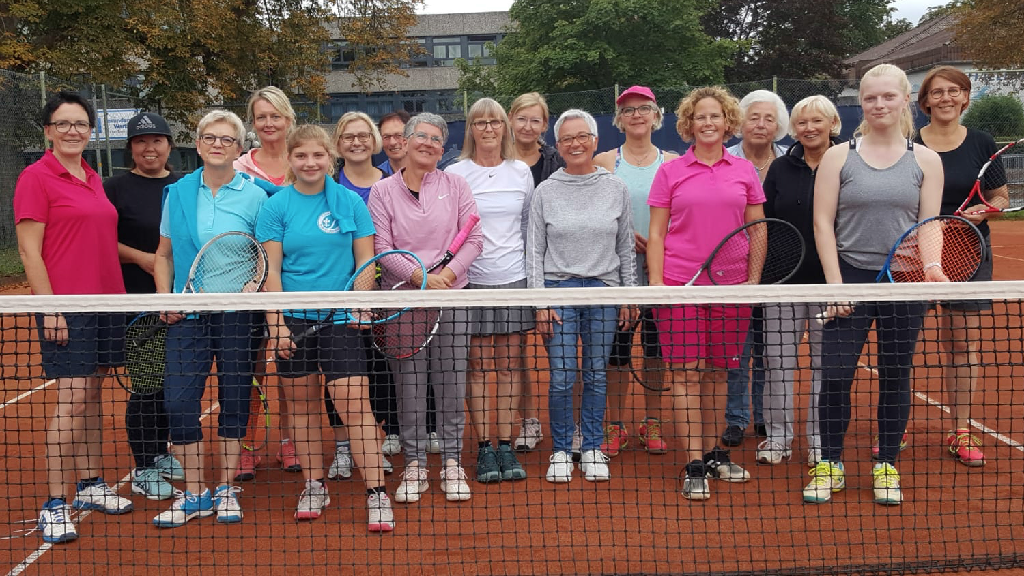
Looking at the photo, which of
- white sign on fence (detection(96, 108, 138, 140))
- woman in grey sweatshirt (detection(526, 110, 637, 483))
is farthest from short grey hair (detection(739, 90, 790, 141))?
white sign on fence (detection(96, 108, 138, 140))

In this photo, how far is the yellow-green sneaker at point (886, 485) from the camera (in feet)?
11.8

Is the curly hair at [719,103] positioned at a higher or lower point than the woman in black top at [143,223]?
higher

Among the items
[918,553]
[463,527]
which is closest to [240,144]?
[463,527]

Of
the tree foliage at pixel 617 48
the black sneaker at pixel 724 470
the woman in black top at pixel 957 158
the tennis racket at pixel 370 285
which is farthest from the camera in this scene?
the tree foliage at pixel 617 48

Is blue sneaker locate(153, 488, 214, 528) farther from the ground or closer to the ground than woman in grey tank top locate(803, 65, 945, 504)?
closer to the ground

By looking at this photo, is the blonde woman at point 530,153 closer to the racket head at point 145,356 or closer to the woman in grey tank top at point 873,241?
the woman in grey tank top at point 873,241

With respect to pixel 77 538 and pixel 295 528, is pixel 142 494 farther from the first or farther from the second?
pixel 295 528

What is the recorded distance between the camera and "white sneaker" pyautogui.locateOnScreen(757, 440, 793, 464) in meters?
4.12

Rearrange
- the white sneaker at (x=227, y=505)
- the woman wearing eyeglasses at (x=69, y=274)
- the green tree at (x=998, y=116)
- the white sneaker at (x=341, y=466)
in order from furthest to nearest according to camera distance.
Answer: the green tree at (x=998, y=116), the white sneaker at (x=341, y=466), the white sneaker at (x=227, y=505), the woman wearing eyeglasses at (x=69, y=274)

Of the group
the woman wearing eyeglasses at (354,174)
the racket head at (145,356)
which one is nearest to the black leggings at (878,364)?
the woman wearing eyeglasses at (354,174)

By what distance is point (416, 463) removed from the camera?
3.88 meters

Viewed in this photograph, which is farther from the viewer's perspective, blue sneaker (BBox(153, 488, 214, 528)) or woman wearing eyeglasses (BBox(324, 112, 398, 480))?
woman wearing eyeglasses (BBox(324, 112, 398, 480))

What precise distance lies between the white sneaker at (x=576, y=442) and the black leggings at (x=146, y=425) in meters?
1.95

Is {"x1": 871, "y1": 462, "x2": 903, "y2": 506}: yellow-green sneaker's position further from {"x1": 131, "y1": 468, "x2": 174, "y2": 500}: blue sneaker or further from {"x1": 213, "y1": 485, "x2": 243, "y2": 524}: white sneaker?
{"x1": 131, "y1": 468, "x2": 174, "y2": 500}: blue sneaker
